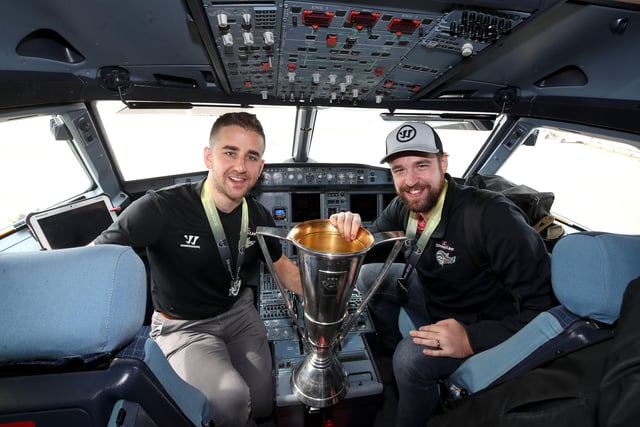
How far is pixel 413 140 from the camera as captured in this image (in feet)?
5.61

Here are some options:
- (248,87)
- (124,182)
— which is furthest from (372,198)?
(124,182)

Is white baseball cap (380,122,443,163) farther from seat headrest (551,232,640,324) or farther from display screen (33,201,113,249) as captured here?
display screen (33,201,113,249)

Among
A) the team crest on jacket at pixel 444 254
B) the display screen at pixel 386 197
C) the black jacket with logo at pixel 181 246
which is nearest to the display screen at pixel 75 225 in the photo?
the black jacket with logo at pixel 181 246

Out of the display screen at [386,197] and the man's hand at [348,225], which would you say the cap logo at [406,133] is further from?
the display screen at [386,197]

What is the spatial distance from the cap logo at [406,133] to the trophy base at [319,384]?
1226 mm

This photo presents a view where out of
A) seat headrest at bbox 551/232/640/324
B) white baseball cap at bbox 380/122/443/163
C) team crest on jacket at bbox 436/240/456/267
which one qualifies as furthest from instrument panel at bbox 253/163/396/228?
seat headrest at bbox 551/232/640/324

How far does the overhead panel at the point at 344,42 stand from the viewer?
1.36m

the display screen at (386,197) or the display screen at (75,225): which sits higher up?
the display screen at (75,225)

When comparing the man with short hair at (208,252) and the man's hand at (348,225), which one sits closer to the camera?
the man's hand at (348,225)

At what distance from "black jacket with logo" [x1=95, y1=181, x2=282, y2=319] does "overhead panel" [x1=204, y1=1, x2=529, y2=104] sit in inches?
35.2

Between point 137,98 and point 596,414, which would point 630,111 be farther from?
point 137,98

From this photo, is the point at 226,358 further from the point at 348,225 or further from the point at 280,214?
the point at 280,214

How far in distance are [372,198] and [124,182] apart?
2.58 m

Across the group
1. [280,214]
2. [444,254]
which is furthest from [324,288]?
[280,214]
